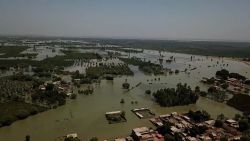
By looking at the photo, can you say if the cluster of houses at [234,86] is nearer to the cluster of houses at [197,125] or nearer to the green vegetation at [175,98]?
the green vegetation at [175,98]

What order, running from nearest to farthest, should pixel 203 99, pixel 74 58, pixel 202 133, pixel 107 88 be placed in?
pixel 202 133, pixel 203 99, pixel 107 88, pixel 74 58

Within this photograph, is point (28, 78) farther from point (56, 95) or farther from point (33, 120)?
point (33, 120)

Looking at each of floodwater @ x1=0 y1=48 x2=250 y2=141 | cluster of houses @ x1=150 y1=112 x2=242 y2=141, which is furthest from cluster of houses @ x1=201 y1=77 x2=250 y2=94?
cluster of houses @ x1=150 y1=112 x2=242 y2=141

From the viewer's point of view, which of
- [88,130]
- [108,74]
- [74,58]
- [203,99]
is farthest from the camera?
[74,58]

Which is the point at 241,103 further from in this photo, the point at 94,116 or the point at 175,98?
the point at 94,116

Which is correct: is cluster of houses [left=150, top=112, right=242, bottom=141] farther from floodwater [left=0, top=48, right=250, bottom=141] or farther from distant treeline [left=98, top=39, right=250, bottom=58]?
distant treeline [left=98, top=39, right=250, bottom=58]

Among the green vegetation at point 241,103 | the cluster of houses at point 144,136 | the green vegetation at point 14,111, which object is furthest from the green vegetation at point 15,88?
the green vegetation at point 241,103

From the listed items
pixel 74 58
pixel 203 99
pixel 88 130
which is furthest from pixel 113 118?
pixel 74 58
